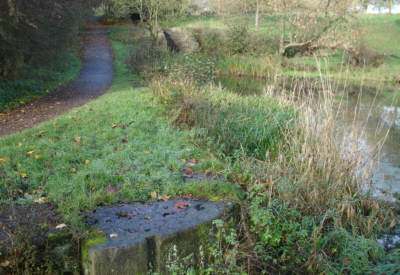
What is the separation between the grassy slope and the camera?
4.21 metres

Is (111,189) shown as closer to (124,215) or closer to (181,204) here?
(124,215)

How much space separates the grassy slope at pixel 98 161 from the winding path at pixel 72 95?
1484 mm

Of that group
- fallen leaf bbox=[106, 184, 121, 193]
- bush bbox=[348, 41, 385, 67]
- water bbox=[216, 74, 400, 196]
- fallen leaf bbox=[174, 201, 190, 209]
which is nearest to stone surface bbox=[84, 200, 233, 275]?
fallen leaf bbox=[174, 201, 190, 209]

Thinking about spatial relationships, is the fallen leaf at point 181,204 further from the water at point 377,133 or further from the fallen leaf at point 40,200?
the water at point 377,133

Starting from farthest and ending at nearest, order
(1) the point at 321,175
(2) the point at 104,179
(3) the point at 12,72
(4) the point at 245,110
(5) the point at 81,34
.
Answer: (5) the point at 81,34 < (3) the point at 12,72 < (4) the point at 245,110 < (1) the point at 321,175 < (2) the point at 104,179

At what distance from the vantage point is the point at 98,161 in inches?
202

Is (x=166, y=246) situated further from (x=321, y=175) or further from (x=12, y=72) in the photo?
(x=12, y=72)

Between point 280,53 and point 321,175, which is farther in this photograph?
point 280,53

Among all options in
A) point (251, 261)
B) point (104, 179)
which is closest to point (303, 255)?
point (251, 261)

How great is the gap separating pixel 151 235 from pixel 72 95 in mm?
9282

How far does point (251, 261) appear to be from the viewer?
3807 millimetres

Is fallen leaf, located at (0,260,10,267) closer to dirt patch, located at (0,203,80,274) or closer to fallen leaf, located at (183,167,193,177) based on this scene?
dirt patch, located at (0,203,80,274)

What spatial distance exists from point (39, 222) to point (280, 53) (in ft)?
57.9

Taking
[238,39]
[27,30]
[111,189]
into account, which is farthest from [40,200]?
[238,39]
